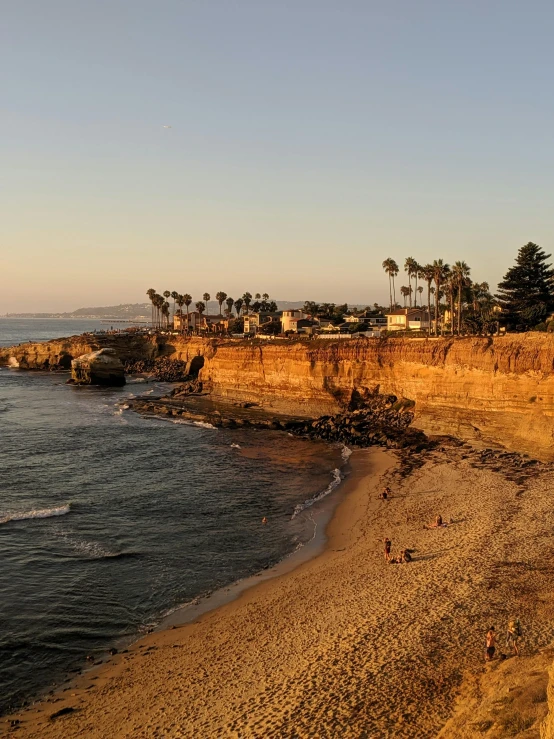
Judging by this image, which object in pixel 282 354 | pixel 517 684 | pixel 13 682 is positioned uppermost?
pixel 282 354

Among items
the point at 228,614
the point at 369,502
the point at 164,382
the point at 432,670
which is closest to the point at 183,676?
the point at 228,614

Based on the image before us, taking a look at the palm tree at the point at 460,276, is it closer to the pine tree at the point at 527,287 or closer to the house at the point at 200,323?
the pine tree at the point at 527,287

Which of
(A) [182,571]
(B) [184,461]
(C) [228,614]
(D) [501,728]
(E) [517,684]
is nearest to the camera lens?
(D) [501,728]

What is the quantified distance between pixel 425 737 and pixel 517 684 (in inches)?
100

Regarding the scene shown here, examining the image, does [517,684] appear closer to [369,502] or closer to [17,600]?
[17,600]

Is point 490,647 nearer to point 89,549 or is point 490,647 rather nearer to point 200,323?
point 89,549

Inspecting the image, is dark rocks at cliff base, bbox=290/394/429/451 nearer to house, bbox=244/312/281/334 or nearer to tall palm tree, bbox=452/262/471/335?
tall palm tree, bbox=452/262/471/335

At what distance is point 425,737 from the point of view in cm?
1370

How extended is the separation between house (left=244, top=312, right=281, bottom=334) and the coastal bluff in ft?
122

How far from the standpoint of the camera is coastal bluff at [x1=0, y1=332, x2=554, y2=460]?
43656mm

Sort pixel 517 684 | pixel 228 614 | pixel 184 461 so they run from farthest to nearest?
pixel 184 461
pixel 228 614
pixel 517 684

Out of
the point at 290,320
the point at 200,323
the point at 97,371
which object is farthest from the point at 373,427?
the point at 200,323

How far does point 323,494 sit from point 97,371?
64706 mm

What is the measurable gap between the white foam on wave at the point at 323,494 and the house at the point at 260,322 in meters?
87.8
